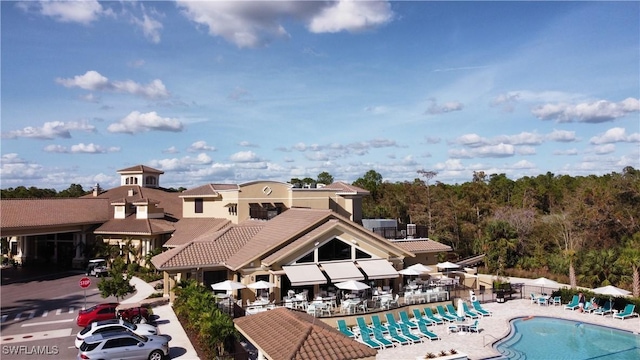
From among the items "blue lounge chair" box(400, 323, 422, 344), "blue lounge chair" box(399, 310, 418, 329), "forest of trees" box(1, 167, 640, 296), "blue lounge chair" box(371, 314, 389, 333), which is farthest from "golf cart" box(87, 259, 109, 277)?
"blue lounge chair" box(400, 323, 422, 344)

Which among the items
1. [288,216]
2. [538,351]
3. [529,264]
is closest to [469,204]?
[529,264]

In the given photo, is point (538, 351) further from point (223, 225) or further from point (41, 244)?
point (41, 244)

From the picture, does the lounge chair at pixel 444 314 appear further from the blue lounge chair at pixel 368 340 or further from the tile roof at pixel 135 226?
the tile roof at pixel 135 226

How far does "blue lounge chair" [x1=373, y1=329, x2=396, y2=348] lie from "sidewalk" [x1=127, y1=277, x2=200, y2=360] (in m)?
10.2

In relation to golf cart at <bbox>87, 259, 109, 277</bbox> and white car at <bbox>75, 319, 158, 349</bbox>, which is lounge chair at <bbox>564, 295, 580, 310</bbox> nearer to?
white car at <bbox>75, 319, 158, 349</bbox>

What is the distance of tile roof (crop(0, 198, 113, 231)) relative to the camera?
155 ft

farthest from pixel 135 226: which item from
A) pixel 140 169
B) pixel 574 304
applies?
pixel 574 304

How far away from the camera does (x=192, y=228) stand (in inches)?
1961

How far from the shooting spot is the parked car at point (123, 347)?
69.6 feet

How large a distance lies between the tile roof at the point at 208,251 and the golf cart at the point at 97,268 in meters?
14.6

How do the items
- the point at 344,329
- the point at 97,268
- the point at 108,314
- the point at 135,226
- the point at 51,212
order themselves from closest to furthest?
the point at 344,329 < the point at 108,314 < the point at 97,268 < the point at 51,212 < the point at 135,226

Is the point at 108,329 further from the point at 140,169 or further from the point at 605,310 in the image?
the point at 140,169

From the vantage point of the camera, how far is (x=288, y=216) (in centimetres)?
4000

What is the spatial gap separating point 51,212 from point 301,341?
49067 mm
